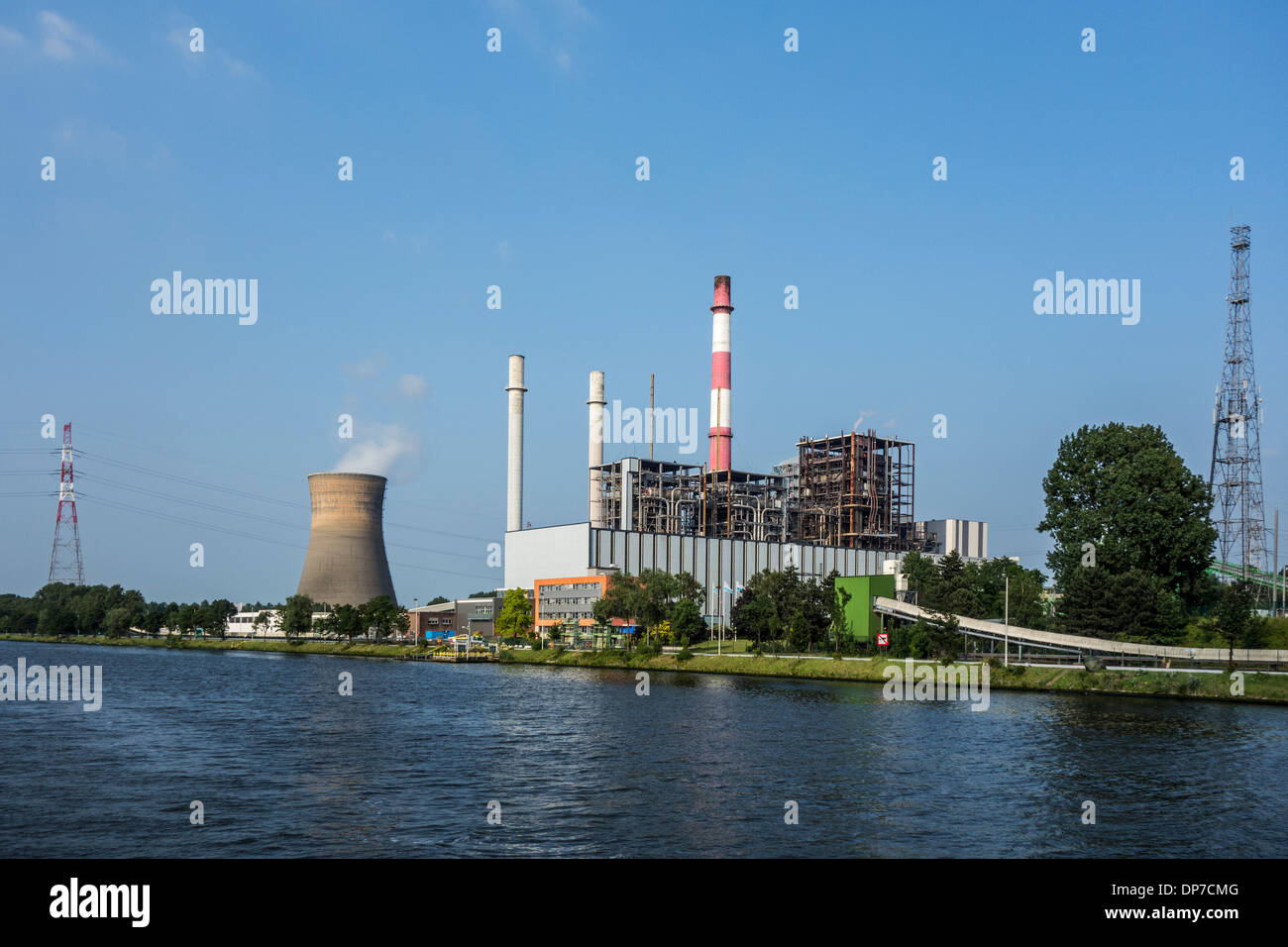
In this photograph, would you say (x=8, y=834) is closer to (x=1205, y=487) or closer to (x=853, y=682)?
(x=853, y=682)

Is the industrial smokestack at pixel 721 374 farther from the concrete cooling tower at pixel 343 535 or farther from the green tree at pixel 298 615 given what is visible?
the green tree at pixel 298 615

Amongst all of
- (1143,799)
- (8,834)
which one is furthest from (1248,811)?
(8,834)

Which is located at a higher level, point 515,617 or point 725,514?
point 725,514

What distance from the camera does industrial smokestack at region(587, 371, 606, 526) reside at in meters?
147

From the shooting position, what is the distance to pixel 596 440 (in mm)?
151000

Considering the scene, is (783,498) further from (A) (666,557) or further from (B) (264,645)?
(B) (264,645)

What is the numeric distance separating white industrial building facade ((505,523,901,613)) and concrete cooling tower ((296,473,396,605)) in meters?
19.6

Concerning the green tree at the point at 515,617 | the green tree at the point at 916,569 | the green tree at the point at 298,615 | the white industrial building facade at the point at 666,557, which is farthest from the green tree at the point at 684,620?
the green tree at the point at 298,615

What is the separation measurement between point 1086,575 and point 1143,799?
2127 inches

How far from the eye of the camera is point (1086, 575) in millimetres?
80688

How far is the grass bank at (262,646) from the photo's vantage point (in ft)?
472

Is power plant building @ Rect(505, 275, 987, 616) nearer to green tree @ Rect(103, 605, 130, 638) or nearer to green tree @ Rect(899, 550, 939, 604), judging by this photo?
green tree @ Rect(899, 550, 939, 604)

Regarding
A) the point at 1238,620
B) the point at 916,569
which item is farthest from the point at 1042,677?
the point at 916,569

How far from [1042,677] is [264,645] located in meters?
135
